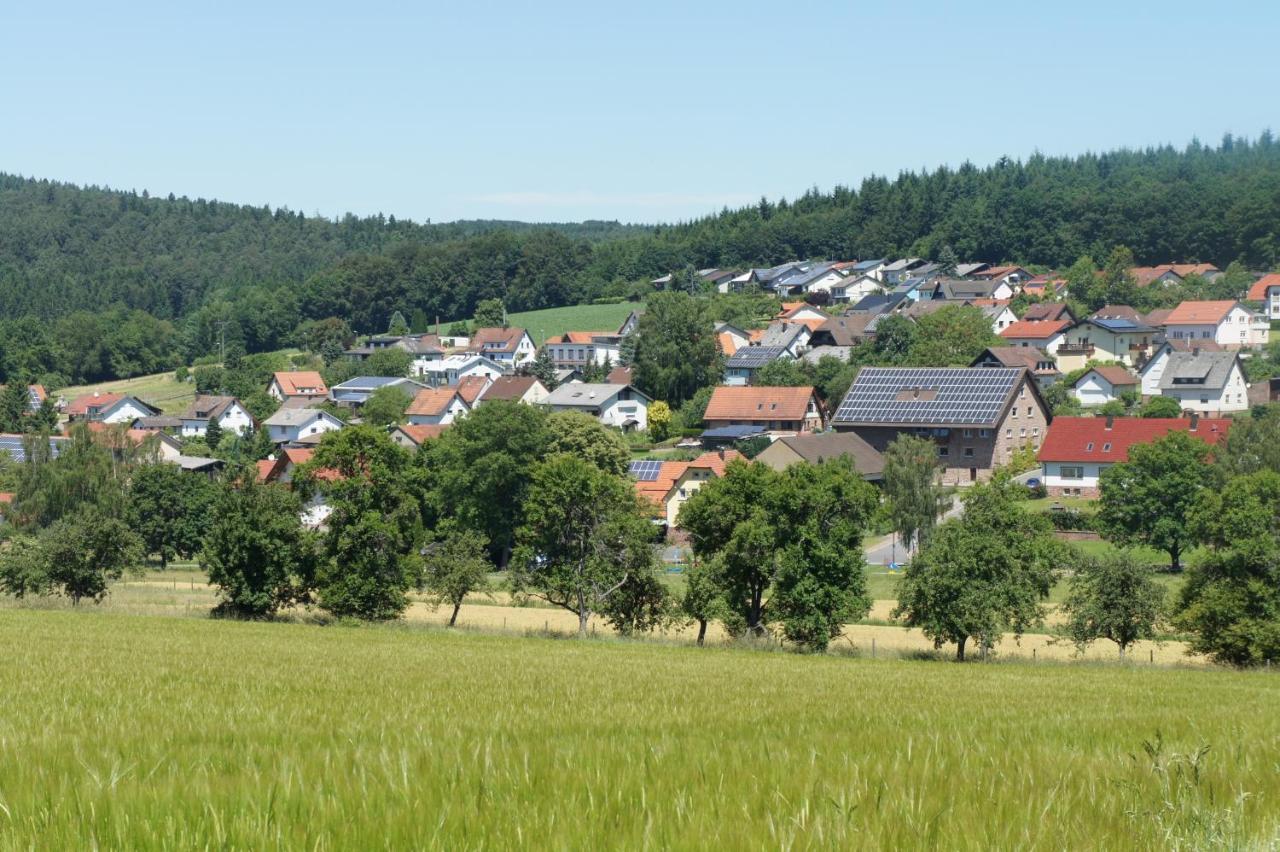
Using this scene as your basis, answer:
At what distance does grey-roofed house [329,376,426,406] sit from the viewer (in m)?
138

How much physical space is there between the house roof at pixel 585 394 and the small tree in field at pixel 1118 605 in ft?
246

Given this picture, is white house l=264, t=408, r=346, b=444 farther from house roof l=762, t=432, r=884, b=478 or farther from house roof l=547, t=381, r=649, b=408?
house roof l=762, t=432, r=884, b=478

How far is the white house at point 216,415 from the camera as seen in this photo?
128m

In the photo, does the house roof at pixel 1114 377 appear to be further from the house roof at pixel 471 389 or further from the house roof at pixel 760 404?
the house roof at pixel 471 389

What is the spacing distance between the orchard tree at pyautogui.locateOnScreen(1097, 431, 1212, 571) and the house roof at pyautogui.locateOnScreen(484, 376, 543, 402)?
6602 cm

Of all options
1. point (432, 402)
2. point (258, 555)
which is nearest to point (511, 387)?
point (432, 402)

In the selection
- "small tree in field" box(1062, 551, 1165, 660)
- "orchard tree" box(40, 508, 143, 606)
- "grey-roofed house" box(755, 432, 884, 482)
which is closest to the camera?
"small tree in field" box(1062, 551, 1165, 660)

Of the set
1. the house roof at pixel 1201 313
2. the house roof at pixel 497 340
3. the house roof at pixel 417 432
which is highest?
the house roof at pixel 1201 313

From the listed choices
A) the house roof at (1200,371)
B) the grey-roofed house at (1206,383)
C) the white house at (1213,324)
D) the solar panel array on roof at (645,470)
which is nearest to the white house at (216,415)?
the solar panel array on roof at (645,470)

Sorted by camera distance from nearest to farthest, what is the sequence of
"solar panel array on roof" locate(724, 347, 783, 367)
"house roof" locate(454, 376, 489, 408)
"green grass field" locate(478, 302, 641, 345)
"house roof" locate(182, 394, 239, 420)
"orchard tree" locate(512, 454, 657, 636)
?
"orchard tree" locate(512, 454, 657, 636)
"house roof" locate(454, 376, 489, 408)
"solar panel array on roof" locate(724, 347, 783, 367)
"house roof" locate(182, 394, 239, 420)
"green grass field" locate(478, 302, 641, 345)

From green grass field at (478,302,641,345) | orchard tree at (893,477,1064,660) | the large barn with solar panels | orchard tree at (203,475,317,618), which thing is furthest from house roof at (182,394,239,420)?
orchard tree at (893,477,1064,660)

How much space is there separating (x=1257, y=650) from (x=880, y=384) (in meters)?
60.3

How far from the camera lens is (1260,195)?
589 ft

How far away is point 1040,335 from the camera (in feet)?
415
